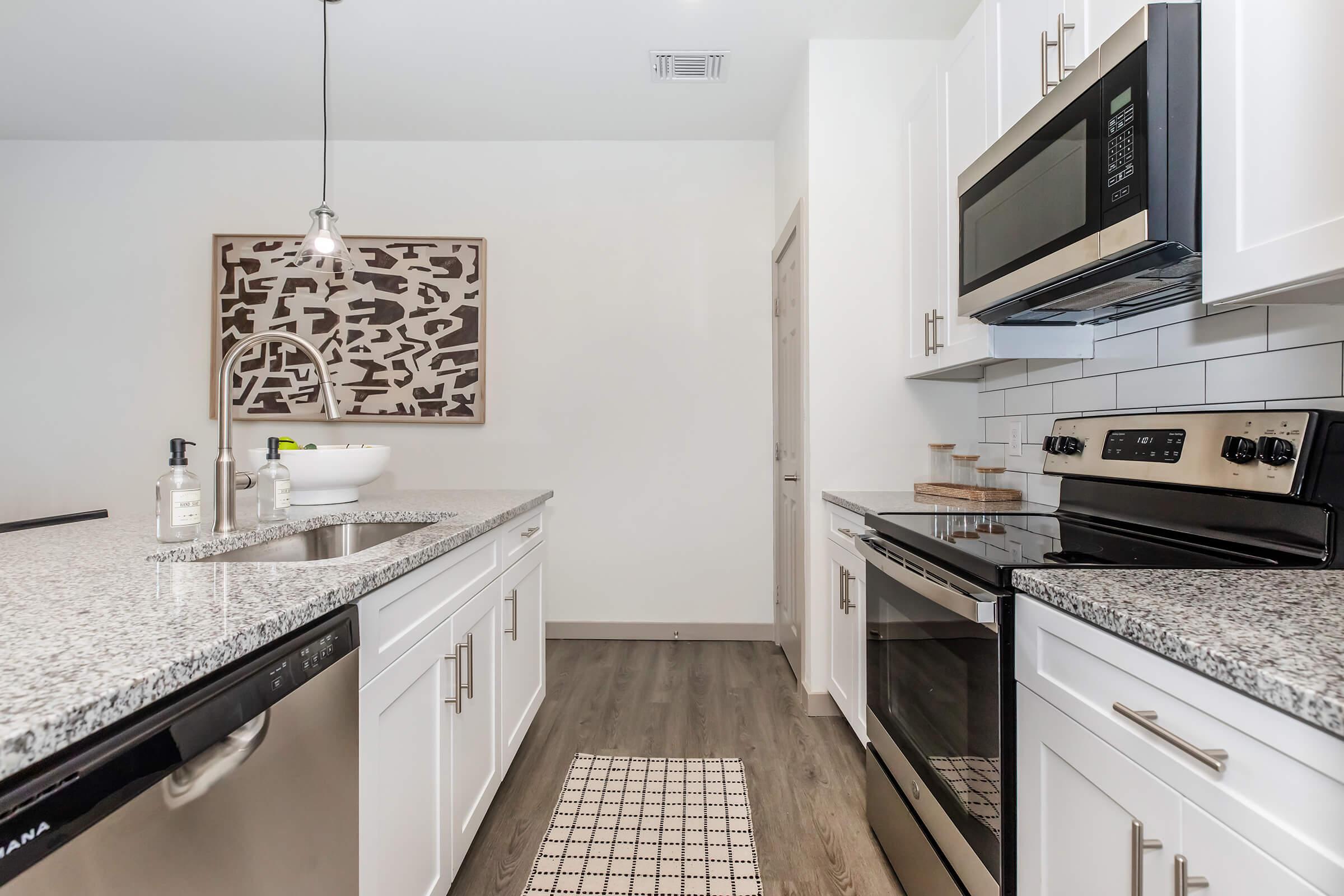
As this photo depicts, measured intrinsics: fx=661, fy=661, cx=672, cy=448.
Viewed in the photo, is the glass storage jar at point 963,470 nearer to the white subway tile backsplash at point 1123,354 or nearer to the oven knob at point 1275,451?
the white subway tile backsplash at point 1123,354

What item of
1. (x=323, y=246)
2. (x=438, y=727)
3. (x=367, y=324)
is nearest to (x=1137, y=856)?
(x=438, y=727)

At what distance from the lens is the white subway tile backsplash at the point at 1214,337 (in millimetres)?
1360

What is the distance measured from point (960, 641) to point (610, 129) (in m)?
3.09

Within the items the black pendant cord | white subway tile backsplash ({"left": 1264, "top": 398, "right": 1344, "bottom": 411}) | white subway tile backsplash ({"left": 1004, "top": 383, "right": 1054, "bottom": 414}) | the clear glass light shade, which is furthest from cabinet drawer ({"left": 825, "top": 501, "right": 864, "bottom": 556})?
the black pendant cord

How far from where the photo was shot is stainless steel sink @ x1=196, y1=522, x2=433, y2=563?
1531mm

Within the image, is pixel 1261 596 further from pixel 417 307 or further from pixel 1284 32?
pixel 417 307

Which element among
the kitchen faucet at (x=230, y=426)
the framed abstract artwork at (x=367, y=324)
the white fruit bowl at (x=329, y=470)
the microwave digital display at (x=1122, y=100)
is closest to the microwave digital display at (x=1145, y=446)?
the microwave digital display at (x=1122, y=100)

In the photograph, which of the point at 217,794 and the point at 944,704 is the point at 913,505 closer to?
the point at 944,704

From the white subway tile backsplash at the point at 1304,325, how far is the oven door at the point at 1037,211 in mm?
391

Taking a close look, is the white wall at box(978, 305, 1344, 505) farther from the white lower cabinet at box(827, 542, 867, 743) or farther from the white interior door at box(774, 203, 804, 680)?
A: the white interior door at box(774, 203, 804, 680)

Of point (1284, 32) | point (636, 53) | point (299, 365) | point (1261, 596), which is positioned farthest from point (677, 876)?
point (299, 365)

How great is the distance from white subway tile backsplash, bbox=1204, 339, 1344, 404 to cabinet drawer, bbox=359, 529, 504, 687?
171 centimetres

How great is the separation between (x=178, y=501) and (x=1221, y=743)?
5.31 feet

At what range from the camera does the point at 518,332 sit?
139 inches
